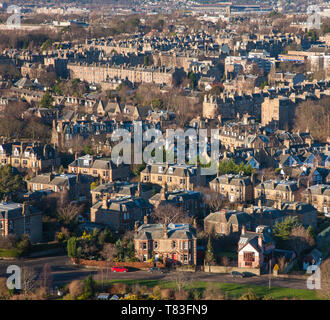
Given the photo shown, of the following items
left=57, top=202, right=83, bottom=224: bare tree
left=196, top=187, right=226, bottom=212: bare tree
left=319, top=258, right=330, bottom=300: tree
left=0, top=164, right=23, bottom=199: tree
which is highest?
left=0, top=164, right=23, bottom=199: tree

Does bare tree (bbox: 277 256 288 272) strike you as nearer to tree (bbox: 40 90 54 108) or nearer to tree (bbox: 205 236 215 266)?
tree (bbox: 205 236 215 266)

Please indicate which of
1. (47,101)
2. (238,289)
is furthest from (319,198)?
(47,101)

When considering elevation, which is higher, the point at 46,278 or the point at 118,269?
the point at 46,278

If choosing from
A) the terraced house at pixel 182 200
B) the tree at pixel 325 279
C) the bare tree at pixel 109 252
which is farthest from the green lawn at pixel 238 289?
the terraced house at pixel 182 200

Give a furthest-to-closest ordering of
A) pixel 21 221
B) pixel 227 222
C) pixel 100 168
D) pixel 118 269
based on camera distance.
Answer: pixel 100 168 → pixel 227 222 → pixel 21 221 → pixel 118 269

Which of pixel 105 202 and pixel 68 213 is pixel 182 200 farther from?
pixel 68 213

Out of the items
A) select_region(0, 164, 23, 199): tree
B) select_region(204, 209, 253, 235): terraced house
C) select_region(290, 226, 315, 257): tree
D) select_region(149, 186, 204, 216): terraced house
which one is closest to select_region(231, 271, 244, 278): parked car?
select_region(290, 226, 315, 257): tree
